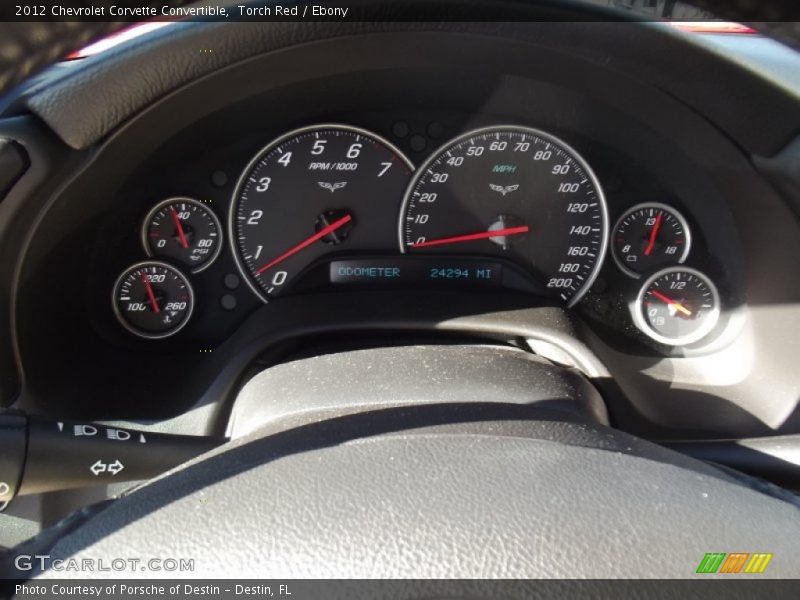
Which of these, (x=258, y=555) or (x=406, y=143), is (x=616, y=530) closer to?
(x=258, y=555)

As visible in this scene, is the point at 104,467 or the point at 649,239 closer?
the point at 104,467

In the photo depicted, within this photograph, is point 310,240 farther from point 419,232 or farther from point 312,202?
point 419,232

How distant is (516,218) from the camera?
280 centimetres

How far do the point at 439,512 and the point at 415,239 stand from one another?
68.8 inches

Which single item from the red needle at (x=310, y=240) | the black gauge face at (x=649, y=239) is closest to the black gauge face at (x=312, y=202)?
the red needle at (x=310, y=240)

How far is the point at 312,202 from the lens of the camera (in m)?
2.83

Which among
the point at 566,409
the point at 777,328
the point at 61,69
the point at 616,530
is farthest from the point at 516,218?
the point at 616,530

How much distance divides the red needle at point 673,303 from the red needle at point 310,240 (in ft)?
3.44

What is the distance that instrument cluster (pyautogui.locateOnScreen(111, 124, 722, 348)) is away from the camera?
2.78m

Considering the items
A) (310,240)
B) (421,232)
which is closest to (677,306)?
(421,232)

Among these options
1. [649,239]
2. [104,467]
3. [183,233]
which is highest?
[649,239]

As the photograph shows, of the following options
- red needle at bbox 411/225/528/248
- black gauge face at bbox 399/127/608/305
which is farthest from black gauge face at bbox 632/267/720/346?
red needle at bbox 411/225/528/248

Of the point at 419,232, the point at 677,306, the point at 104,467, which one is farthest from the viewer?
the point at 419,232

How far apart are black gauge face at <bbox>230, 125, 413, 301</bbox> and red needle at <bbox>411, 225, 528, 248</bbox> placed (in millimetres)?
135
